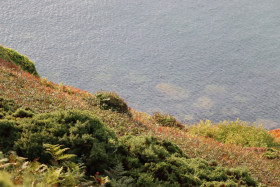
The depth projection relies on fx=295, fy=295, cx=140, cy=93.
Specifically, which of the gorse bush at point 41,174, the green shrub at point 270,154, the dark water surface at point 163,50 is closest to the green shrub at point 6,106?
the gorse bush at point 41,174

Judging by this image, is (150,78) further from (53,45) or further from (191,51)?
(53,45)

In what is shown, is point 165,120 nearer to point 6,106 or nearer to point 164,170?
point 164,170

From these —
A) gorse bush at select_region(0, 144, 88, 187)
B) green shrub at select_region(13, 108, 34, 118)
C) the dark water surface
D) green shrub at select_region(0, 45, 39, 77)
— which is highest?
the dark water surface

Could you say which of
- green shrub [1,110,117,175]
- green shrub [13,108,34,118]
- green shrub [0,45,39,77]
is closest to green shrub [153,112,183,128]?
green shrub [0,45,39,77]

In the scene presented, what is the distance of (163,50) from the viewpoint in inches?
1676

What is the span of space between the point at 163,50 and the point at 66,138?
3690 centimetres

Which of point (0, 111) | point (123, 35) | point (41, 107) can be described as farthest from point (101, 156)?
point (123, 35)

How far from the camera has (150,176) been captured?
6824 millimetres

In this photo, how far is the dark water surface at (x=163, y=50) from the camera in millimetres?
32844

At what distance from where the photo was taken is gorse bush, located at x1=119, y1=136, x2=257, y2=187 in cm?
709

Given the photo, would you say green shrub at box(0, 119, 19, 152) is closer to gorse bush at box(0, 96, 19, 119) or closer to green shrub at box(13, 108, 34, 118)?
green shrub at box(13, 108, 34, 118)

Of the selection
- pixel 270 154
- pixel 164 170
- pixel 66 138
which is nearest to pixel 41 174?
pixel 66 138

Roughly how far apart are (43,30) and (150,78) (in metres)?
18.5

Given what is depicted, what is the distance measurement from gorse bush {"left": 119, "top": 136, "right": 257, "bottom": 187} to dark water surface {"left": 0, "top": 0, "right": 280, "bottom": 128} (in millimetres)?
20414
